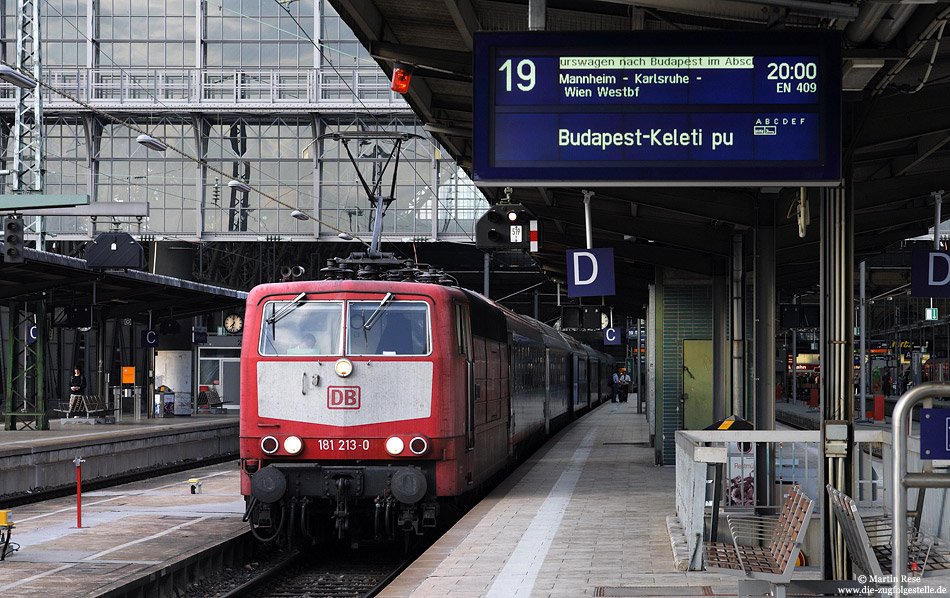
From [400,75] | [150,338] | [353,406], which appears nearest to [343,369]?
[353,406]

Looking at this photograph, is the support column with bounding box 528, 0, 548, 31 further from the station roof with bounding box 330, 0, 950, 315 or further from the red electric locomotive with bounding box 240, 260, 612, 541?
the red electric locomotive with bounding box 240, 260, 612, 541

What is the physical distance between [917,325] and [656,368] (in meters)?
32.2

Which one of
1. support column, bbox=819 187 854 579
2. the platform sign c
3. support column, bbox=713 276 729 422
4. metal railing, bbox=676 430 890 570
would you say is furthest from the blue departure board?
the platform sign c

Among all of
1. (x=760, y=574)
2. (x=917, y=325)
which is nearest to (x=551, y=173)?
(x=760, y=574)

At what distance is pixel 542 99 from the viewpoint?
7.18 metres

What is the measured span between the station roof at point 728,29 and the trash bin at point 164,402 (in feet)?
72.0

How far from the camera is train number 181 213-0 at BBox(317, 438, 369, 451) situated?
12047 mm

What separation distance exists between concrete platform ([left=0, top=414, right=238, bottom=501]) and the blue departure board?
14.4m

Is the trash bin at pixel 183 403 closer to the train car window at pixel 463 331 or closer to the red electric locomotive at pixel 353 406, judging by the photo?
the red electric locomotive at pixel 353 406

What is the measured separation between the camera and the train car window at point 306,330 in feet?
40.9

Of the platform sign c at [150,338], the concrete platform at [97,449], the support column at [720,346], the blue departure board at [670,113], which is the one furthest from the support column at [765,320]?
the platform sign c at [150,338]

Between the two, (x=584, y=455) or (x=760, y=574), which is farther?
(x=584, y=455)

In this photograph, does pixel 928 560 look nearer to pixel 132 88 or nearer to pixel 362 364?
pixel 362 364

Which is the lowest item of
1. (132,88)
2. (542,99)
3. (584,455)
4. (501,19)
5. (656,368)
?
(584,455)
